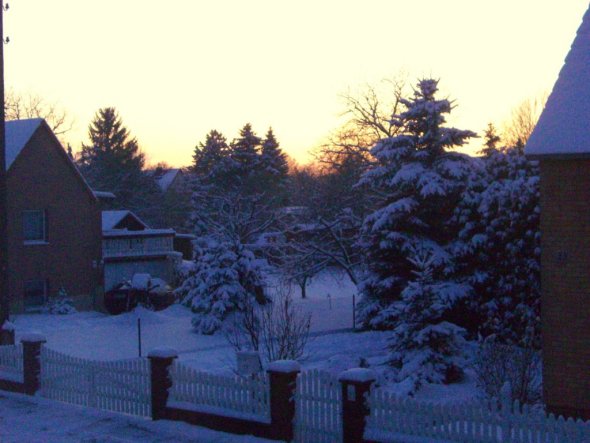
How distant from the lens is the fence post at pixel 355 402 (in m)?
9.86

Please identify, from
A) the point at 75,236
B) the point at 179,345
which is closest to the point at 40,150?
the point at 75,236

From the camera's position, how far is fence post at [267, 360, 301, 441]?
1066cm

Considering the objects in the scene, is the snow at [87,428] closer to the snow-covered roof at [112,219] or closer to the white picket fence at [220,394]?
the white picket fence at [220,394]

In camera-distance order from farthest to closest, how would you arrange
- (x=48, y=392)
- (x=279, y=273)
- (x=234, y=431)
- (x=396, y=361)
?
(x=279, y=273)
(x=396, y=361)
(x=48, y=392)
(x=234, y=431)

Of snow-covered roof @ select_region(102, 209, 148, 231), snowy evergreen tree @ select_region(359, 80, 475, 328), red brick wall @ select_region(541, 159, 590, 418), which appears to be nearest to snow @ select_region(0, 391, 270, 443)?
red brick wall @ select_region(541, 159, 590, 418)

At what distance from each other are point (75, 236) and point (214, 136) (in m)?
44.4

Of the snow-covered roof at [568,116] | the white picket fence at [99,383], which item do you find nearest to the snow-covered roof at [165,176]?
the white picket fence at [99,383]

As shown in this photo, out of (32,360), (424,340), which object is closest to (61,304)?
(32,360)

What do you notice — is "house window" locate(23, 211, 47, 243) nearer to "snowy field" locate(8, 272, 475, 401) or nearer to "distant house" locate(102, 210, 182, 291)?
"distant house" locate(102, 210, 182, 291)

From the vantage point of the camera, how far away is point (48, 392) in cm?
1467

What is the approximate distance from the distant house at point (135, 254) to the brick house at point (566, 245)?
2760 cm

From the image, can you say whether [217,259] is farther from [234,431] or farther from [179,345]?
[234,431]

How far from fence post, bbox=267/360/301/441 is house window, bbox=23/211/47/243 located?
82.6 feet

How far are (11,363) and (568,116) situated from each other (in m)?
11.9
